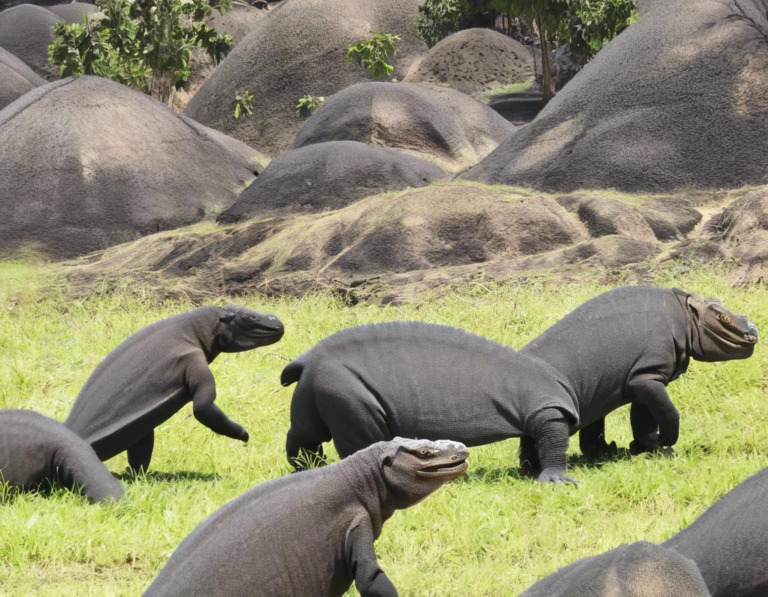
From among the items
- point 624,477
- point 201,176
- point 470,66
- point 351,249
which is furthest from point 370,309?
point 470,66

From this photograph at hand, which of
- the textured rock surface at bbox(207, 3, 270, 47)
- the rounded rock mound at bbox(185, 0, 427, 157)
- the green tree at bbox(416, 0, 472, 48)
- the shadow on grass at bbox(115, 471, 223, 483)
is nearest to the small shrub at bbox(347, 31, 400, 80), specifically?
the rounded rock mound at bbox(185, 0, 427, 157)

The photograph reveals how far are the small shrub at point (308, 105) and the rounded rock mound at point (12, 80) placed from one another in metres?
6.07

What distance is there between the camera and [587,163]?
1577cm

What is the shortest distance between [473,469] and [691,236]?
7638mm

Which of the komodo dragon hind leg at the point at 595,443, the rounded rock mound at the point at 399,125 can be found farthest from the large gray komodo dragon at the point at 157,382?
the rounded rock mound at the point at 399,125

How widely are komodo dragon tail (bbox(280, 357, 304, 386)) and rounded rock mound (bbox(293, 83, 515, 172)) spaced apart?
14860 mm

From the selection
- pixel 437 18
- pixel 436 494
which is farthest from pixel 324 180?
pixel 437 18

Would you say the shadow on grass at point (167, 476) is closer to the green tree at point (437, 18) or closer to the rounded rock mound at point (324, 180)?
the rounded rock mound at point (324, 180)

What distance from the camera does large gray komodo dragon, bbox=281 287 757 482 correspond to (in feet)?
21.4

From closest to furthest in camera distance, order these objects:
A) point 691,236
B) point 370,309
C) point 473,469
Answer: point 473,469
point 370,309
point 691,236

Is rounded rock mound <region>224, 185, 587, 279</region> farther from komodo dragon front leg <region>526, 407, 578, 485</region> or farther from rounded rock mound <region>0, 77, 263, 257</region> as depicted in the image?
komodo dragon front leg <region>526, 407, 578, 485</region>

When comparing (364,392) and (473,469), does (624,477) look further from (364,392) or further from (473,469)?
(364,392)

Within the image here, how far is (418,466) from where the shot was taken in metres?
4.38

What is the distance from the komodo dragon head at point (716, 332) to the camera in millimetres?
7027
